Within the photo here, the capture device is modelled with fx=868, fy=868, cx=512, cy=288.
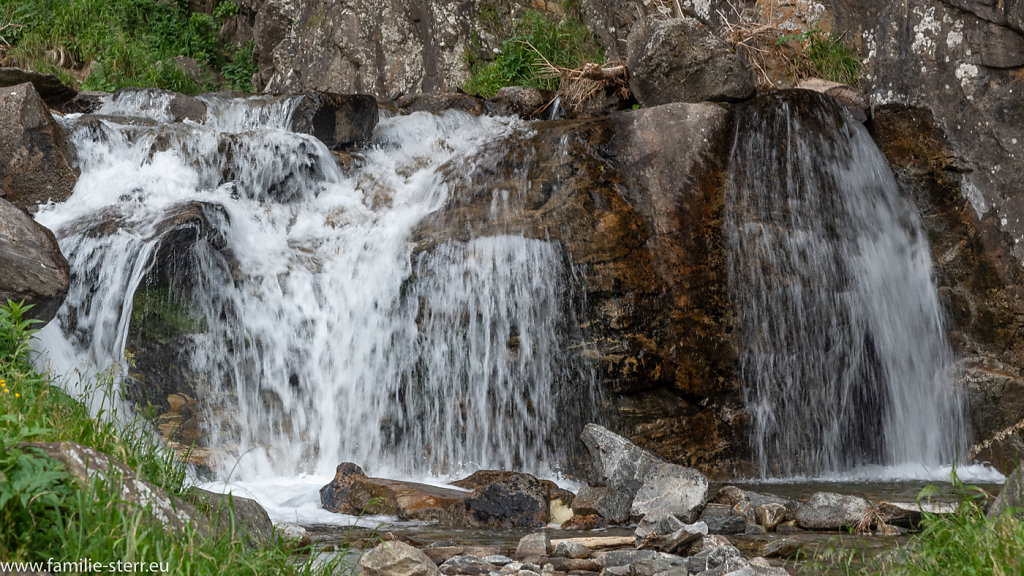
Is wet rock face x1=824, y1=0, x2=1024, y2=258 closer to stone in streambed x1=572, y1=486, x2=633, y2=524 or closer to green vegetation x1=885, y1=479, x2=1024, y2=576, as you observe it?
stone in streambed x1=572, y1=486, x2=633, y2=524

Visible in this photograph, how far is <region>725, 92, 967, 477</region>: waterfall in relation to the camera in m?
6.90

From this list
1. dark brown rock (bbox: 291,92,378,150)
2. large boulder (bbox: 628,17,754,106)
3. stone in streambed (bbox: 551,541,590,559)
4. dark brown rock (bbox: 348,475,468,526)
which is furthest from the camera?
dark brown rock (bbox: 291,92,378,150)

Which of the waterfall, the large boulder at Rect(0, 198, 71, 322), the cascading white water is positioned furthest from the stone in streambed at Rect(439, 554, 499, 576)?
the waterfall

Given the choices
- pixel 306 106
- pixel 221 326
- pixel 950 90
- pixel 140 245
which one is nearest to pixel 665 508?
pixel 221 326

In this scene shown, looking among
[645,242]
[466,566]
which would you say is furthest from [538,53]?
[466,566]

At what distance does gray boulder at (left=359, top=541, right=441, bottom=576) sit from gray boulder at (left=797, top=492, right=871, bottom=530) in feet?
7.16

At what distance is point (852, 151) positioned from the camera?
7.72 m

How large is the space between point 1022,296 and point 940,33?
2.48 metres

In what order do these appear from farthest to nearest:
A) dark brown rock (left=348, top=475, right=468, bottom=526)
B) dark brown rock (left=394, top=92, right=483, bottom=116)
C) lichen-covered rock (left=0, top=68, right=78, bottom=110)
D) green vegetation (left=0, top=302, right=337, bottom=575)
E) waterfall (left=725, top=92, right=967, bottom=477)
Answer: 1. dark brown rock (left=394, top=92, right=483, bottom=116)
2. lichen-covered rock (left=0, top=68, right=78, bottom=110)
3. waterfall (left=725, top=92, right=967, bottom=477)
4. dark brown rock (left=348, top=475, right=468, bottom=526)
5. green vegetation (left=0, top=302, right=337, bottom=575)

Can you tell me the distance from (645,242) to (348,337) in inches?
97.1

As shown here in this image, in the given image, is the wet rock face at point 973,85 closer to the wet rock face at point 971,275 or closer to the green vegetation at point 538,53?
the wet rock face at point 971,275

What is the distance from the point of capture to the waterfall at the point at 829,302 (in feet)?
22.6

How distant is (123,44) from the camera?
14227 millimetres

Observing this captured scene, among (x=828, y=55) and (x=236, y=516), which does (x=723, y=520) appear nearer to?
(x=236, y=516)
